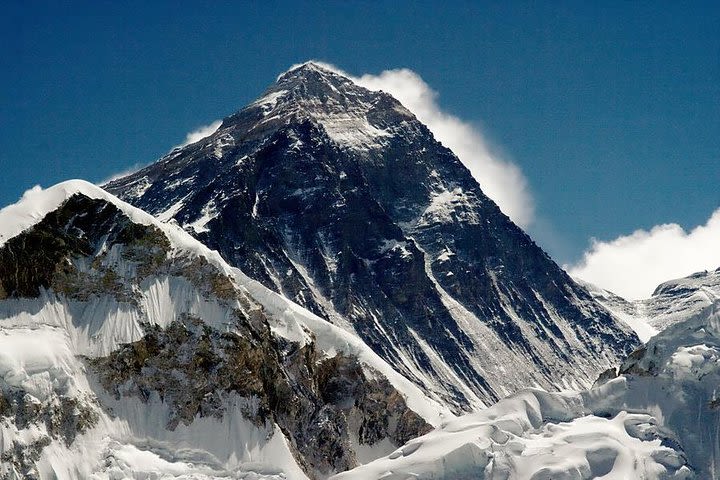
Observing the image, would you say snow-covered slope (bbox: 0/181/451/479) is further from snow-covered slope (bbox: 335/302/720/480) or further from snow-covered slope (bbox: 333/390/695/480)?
snow-covered slope (bbox: 333/390/695/480)

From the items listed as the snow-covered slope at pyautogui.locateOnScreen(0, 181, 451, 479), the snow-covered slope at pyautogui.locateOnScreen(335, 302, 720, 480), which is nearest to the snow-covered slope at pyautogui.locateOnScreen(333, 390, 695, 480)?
the snow-covered slope at pyautogui.locateOnScreen(335, 302, 720, 480)

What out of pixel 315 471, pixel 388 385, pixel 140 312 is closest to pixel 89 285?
pixel 140 312

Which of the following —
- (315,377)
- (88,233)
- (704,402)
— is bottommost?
(704,402)

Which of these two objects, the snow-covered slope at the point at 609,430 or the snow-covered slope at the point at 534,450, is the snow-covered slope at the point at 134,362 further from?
the snow-covered slope at the point at 534,450

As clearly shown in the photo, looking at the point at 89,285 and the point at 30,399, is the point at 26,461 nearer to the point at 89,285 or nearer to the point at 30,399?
the point at 30,399

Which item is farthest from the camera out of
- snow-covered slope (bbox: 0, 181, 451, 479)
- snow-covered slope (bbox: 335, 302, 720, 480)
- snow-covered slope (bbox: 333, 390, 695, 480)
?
snow-covered slope (bbox: 335, 302, 720, 480)

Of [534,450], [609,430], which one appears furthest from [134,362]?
[609,430]

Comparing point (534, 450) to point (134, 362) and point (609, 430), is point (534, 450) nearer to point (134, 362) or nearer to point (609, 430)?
point (609, 430)

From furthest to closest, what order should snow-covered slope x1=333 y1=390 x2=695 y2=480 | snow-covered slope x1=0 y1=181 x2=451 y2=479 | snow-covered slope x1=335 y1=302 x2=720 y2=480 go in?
1. snow-covered slope x1=335 y1=302 x2=720 y2=480
2. snow-covered slope x1=333 y1=390 x2=695 y2=480
3. snow-covered slope x1=0 y1=181 x2=451 y2=479
